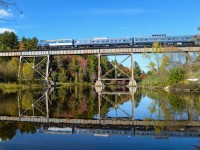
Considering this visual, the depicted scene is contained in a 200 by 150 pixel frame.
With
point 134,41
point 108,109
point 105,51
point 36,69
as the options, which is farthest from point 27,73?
point 108,109

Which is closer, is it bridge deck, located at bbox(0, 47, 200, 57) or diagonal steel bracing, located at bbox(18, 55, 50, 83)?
bridge deck, located at bbox(0, 47, 200, 57)

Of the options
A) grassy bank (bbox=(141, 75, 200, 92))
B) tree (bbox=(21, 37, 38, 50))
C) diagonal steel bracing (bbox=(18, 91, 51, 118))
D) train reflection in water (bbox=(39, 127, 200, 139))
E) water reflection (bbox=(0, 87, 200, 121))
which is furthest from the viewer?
tree (bbox=(21, 37, 38, 50))

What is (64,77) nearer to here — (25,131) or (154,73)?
(154,73)

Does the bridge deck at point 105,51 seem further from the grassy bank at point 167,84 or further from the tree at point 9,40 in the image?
the tree at point 9,40

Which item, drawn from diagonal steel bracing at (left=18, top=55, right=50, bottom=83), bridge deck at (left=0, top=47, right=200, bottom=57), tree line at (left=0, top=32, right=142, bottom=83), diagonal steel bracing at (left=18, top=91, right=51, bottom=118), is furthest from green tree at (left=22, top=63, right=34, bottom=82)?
diagonal steel bracing at (left=18, top=91, right=51, bottom=118)

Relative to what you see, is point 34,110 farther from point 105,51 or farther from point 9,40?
point 9,40

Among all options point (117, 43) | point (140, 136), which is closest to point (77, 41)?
point (117, 43)

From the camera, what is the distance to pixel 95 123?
595 inches

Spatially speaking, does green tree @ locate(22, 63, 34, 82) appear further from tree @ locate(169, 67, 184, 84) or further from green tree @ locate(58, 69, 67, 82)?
tree @ locate(169, 67, 184, 84)

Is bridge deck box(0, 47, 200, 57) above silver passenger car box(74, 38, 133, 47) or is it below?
below

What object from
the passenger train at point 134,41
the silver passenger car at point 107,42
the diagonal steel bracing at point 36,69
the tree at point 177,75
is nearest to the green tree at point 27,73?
the diagonal steel bracing at point 36,69

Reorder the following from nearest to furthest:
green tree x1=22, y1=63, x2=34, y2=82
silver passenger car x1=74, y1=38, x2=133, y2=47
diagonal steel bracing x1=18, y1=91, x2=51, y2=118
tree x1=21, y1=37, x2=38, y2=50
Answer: diagonal steel bracing x1=18, y1=91, x2=51, y2=118
silver passenger car x1=74, y1=38, x2=133, y2=47
green tree x1=22, y1=63, x2=34, y2=82
tree x1=21, y1=37, x2=38, y2=50

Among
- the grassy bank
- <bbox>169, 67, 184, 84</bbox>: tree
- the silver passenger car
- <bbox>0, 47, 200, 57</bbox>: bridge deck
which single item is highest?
the silver passenger car

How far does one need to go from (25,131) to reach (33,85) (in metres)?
51.1
